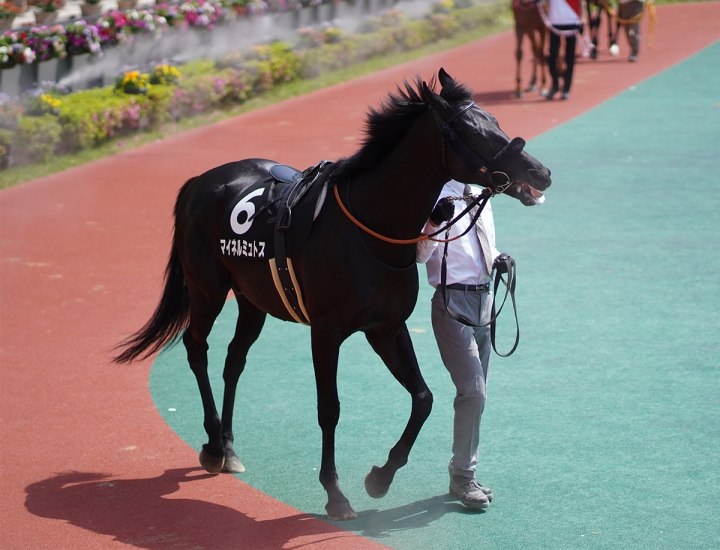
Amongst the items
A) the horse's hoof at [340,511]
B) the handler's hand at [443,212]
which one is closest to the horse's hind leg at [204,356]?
the horse's hoof at [340,511]

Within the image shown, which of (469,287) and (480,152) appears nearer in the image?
(480,152)

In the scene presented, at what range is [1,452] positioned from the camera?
4.82m

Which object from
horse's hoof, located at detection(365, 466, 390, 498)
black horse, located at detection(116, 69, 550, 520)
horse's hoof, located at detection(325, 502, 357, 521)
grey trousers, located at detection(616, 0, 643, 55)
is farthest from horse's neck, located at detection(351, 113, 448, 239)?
grey trousers, located at detection(616, 0, 643, 55)

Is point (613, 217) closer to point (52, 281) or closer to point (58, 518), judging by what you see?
point (52, 281)

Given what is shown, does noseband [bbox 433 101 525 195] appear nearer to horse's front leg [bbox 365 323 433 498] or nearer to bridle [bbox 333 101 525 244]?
bridle [bbox 333 101 525 244]

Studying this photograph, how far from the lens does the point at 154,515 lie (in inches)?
167

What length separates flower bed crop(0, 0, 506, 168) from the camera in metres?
11.3

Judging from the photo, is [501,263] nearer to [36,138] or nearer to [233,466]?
[233,466]

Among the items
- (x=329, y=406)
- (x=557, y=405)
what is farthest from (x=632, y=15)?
(x=329, y=406)

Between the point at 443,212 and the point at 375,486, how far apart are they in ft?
4.11

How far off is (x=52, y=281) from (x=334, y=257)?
14.1ft

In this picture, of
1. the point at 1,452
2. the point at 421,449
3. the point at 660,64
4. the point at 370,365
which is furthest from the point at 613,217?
the point at 660,64

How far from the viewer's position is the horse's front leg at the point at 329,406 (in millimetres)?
4043

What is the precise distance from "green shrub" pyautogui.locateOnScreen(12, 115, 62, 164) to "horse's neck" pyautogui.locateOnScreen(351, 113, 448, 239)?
26.9 ft
